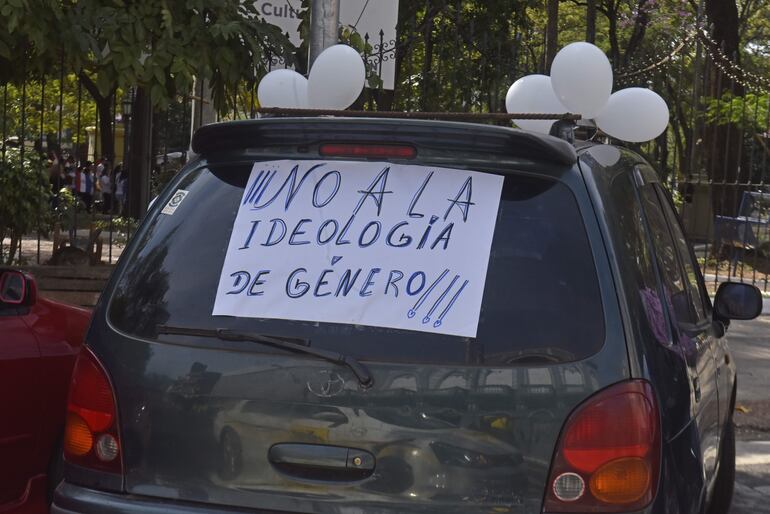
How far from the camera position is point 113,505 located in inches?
124

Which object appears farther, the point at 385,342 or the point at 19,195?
the point at 19,195

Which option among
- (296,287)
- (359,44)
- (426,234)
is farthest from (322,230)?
(359,44)

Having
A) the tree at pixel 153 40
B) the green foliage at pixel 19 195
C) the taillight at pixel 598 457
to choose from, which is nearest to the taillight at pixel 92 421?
the taillight at pixel 598 457

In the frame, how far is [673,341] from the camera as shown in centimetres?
337

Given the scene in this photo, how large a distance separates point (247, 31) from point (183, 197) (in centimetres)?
453

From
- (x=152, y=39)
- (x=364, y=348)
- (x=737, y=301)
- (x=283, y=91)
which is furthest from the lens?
(x=152, y=39)

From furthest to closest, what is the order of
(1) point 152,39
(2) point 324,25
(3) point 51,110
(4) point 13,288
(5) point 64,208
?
(3) point 51,110, (5) point 64,208, (1) point 152,39, (2) point 324,25, (4) point 13,288

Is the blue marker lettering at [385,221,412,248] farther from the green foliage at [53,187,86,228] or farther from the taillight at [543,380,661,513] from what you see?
the green foliage at [53,187,86,228]

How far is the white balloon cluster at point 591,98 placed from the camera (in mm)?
4836

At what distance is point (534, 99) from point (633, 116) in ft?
1.87

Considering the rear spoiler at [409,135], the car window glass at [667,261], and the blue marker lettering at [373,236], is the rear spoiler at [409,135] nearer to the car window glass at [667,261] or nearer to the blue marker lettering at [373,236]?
the blue marker lettering at [373,236]

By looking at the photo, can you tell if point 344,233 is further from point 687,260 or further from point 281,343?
point 687,260

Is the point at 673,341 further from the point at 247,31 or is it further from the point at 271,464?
the point at 247,31

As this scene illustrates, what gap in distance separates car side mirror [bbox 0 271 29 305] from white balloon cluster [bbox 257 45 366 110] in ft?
5.20
